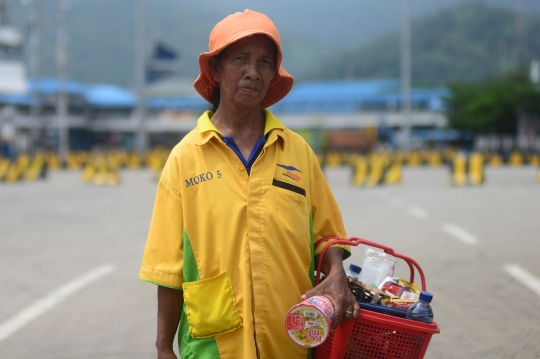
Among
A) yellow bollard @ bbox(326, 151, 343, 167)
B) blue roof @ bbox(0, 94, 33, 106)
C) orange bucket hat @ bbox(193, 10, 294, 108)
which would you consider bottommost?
yellow bollard @ bbox(326, 151, 343, 167)

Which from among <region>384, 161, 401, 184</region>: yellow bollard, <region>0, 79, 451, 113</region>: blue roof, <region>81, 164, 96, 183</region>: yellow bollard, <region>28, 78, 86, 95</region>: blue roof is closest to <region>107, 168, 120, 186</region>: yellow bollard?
<region>81, 164, 96, 183</region>: yellow bollard

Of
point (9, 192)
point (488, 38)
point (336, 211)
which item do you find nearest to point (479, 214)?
point (336, 211)

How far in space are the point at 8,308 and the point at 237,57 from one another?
551 cm

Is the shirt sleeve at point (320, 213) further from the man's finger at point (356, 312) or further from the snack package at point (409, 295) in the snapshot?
the man's finger at point (356, 312)

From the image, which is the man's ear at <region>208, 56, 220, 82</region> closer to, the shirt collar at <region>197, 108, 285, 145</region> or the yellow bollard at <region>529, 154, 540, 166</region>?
the shirt collar at <region>197, 108, 285, 145</region>

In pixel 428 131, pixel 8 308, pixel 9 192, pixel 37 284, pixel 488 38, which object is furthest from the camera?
pixel 488 38

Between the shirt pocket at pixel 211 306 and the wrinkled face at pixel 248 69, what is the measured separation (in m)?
0.64

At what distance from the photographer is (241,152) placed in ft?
9.61

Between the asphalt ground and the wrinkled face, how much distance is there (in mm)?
3323

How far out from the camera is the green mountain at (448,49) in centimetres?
16700

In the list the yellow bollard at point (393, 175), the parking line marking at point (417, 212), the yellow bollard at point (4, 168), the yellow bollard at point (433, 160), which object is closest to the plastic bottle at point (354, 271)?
the parking line marking at point (417, 212)

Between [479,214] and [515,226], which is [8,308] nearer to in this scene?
[515,226]

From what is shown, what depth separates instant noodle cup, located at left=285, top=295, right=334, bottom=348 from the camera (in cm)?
257

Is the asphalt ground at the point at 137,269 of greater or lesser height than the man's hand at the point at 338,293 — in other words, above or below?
below
